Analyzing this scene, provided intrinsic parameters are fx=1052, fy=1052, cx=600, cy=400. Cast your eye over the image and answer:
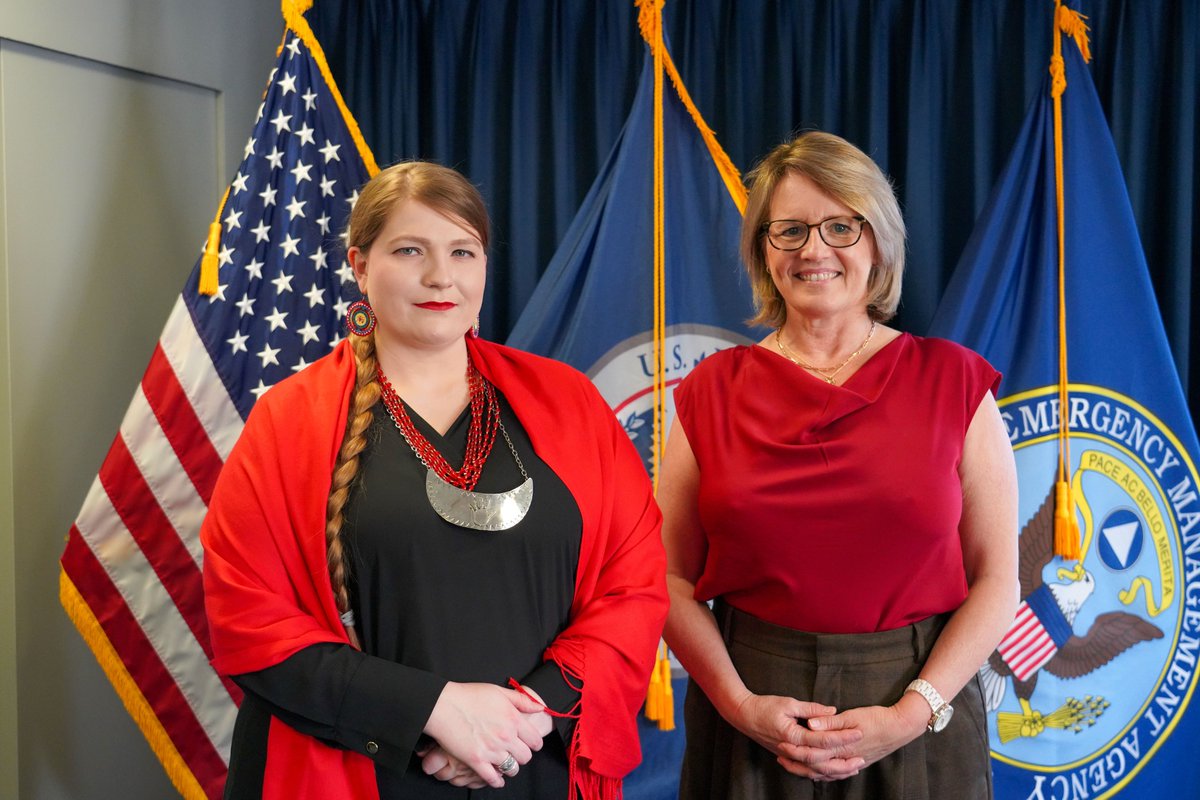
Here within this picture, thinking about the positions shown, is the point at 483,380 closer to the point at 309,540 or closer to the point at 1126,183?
the point at 309,540

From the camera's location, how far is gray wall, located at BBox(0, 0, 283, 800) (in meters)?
2.28

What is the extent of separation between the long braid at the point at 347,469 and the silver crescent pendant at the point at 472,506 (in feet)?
0.35

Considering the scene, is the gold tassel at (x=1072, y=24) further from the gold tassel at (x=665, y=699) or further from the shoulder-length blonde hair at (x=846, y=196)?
the gold tassel at (x=665, y=699)

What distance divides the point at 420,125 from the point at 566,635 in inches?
72.4

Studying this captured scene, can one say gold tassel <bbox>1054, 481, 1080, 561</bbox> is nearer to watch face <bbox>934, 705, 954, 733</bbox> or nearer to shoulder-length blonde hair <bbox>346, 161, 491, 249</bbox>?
watch face <bbox>934, 705, 954, 733</bbox>

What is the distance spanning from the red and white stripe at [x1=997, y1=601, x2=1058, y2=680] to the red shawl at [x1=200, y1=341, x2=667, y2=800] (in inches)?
47.6

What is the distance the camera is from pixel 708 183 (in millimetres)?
2576

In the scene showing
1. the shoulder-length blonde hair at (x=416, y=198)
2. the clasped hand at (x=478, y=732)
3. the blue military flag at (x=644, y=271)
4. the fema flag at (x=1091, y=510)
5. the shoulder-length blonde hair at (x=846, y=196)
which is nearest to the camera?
the clasped hand at (x=478, y=732)

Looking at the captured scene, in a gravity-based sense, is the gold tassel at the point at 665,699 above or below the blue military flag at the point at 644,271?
below

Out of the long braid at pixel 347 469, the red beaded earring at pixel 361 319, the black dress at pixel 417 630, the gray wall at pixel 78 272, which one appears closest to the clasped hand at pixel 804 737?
the black dress at pixel 417 630

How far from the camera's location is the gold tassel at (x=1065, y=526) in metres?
2.32

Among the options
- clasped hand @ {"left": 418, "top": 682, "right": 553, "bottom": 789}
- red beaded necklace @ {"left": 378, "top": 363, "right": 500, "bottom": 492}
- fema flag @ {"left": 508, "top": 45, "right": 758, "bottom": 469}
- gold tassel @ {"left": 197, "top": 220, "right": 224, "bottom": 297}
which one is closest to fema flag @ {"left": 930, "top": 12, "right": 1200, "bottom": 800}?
fema flag @ {"left": 508, "top": 45, "right": 758, "bottom": 469}

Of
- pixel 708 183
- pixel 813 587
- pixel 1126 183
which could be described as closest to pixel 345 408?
pixel 813 587

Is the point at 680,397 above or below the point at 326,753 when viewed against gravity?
above
